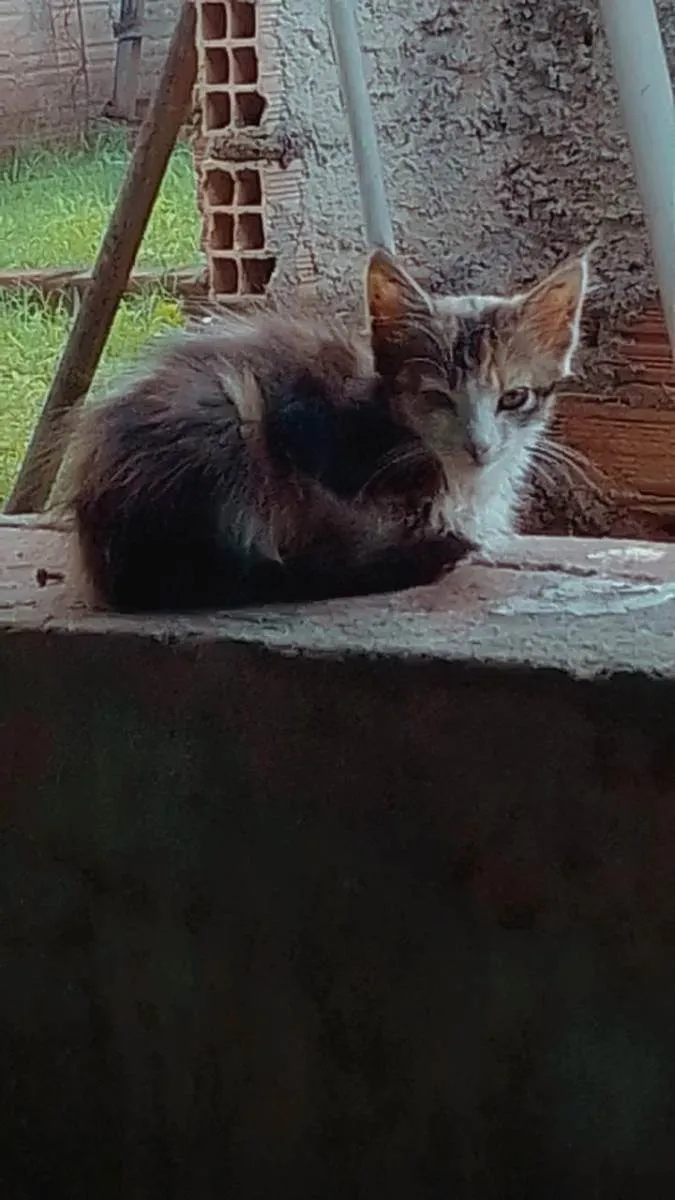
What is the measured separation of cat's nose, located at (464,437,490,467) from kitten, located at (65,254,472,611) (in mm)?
22

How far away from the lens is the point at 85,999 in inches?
42.9

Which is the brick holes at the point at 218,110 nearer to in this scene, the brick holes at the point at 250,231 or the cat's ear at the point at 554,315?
the brick holes at the point at 250,231

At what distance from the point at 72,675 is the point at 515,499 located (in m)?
0.38

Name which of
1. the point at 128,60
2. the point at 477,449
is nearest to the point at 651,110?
the point at 477,449

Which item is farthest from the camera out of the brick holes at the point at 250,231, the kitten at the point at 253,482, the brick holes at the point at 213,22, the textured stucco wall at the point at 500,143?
the textured stucco wall at the point at 500,143

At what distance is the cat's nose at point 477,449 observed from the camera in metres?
1.10

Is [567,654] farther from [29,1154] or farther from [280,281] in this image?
[280,281]

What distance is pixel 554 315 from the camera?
45.8 inches

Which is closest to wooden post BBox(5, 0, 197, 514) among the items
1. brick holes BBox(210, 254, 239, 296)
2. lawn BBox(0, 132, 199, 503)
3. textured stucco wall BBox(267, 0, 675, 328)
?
lawn BBox(0, 132, 199, 503)

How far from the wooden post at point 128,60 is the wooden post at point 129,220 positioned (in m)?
0.10

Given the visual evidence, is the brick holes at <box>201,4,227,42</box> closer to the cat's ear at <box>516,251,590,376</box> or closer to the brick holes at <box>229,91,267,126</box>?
the brick holes at <box>229,91,267,126</box>

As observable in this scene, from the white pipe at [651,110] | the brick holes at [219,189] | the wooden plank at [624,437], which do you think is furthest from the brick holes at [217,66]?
the white pipe at [651,110]

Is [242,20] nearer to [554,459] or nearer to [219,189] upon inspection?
[219,189]

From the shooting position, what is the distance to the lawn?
2.17 meters
